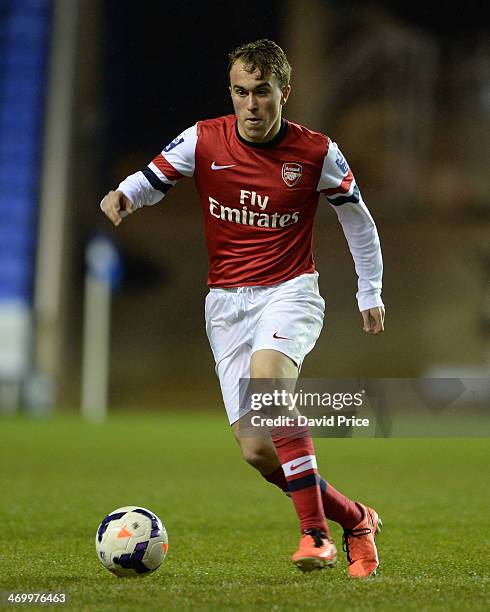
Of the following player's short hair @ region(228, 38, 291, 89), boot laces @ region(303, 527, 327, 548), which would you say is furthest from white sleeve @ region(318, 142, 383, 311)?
boot laces @ region(303, 527, 327, 548)

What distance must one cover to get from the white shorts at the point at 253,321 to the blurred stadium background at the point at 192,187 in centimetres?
1641

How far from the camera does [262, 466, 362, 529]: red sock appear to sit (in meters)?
4.07

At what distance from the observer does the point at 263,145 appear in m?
4.26

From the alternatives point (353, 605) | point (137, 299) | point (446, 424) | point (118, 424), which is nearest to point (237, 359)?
point (353, 605)

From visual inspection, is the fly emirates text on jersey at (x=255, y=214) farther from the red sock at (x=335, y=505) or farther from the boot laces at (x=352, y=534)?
the boot laces at (x=352, y=534)

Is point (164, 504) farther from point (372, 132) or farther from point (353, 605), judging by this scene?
point (372, 132)

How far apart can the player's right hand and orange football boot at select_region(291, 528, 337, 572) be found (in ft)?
4.12

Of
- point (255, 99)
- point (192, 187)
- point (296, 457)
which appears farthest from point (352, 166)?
point (296, 457)

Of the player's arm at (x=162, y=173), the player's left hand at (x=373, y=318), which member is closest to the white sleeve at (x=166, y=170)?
the player's arm at (x=162, y=173)

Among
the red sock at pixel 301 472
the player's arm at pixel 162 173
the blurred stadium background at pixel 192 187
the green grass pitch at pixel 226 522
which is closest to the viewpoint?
the green grass pitch at pixel 226 522

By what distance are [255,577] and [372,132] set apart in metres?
18.6

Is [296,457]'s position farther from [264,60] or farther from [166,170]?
[264,60]

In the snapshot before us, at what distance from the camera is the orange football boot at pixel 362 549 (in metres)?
3.97

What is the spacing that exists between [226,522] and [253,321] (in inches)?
81.5
